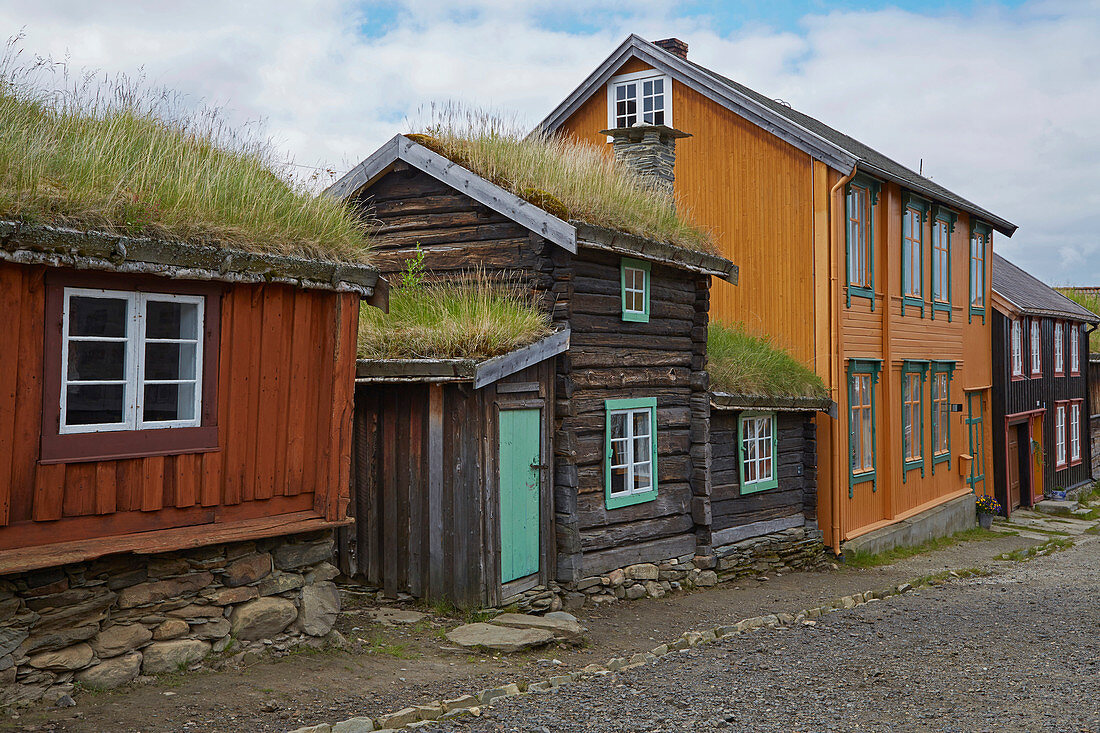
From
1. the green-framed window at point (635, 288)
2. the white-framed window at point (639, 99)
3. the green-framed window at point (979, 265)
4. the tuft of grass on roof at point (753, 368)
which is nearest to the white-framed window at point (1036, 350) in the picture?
the green-framed window at point (979, 265)

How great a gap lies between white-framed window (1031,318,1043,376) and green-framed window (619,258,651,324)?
1750 centimetres

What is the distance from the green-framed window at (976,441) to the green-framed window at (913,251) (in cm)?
430

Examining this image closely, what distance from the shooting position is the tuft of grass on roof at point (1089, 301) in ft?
108

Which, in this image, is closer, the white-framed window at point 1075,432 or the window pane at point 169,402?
the window pane at point 169,402

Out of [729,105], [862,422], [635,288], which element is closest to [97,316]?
[635,288]

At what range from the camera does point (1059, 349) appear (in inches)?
1079

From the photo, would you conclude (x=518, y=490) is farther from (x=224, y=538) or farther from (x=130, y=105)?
(x=130, y=105)

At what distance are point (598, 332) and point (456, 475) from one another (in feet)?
8.43

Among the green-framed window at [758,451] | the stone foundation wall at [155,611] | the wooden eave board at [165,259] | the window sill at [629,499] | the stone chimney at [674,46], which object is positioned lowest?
the stone foundation wall at [155,611]

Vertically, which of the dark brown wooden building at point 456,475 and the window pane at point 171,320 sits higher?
the window pane at point 171,320

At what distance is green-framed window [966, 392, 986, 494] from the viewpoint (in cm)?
2247

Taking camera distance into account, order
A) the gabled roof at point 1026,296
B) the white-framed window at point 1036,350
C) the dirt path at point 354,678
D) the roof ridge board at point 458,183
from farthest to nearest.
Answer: the white-framed window at point 1036,350 < the gabled roof at point 1026,296 < the roof ridge board at point 458,183 < the dirt path at point 354,678

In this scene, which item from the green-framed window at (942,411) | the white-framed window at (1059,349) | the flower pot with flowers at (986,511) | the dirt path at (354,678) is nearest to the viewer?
the dirt path at (354,678)

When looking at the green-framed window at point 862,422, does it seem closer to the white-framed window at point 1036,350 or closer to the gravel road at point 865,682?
the gravel road at point 865,682
